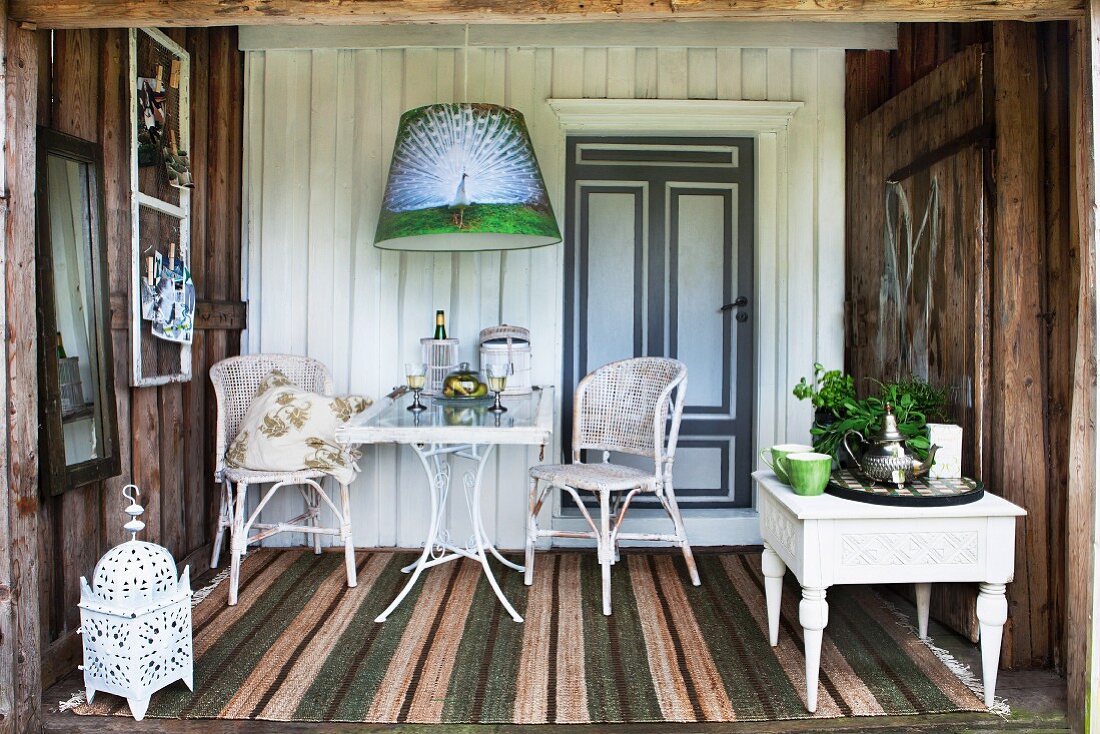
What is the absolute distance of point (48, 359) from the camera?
2.70 metres

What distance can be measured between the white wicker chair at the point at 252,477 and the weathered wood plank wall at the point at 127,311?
168 millimetres

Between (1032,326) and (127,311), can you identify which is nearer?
(1032,326)

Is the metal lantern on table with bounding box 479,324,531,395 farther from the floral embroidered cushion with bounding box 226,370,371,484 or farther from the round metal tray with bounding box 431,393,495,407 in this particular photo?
the floral embroidered cushion with bounding box 226,370,371,484

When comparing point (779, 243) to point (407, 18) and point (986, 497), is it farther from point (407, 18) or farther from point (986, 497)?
point (407, 18)

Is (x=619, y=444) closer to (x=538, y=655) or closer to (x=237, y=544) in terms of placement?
(x=538, y=655)

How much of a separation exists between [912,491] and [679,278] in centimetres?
207

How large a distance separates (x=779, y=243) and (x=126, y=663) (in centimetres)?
332

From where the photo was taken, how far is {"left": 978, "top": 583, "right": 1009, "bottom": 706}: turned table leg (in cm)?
253

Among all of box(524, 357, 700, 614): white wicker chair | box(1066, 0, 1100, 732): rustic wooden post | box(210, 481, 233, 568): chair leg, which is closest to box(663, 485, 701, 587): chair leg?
box(524, 357, 700, 614): white wicker chair

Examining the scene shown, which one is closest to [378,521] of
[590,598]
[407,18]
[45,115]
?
[590,598]

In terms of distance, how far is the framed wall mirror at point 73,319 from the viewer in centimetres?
270

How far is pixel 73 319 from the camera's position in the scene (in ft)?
9.43

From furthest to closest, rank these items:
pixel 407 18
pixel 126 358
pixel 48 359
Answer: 1. pixel 126 358
2. pixel 48 359
3. pixel 407 18

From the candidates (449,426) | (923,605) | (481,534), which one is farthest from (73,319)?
(923,605)
